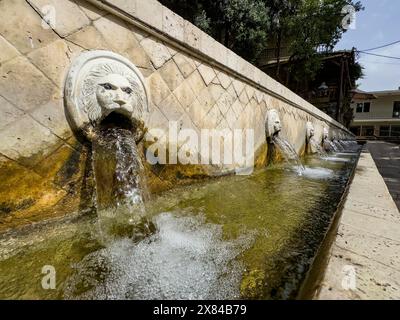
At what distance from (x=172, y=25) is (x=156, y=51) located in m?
0.32

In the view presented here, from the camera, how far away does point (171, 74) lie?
219 cm

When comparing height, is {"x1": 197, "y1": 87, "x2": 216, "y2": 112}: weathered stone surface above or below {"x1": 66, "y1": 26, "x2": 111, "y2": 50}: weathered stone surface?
below

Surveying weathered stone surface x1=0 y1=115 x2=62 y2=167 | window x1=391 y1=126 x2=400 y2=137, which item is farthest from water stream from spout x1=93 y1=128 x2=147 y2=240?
window x1=391 y1=126 x2=400 y2=137

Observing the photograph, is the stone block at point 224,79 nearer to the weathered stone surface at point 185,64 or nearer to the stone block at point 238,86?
the stone block at point 238,86

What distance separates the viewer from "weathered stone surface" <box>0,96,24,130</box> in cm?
126

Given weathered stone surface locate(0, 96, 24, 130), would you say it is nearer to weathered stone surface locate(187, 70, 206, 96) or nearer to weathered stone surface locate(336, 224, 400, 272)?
weathered stone surface locate(187, 70, 206, 96)

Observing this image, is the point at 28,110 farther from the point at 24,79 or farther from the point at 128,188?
the point at 128,188

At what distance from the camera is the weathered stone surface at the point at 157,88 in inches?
79.0

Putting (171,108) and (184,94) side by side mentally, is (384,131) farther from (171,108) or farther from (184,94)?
(171,108)

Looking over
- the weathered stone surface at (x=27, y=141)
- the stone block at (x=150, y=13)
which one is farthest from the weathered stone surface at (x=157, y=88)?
the weathered stone surface at (x=27, y=141)

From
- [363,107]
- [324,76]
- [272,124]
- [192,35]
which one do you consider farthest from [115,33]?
[363,107]

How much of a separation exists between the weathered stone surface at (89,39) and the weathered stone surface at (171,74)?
21.2 inches

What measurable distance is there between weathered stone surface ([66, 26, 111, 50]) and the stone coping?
0.20m
